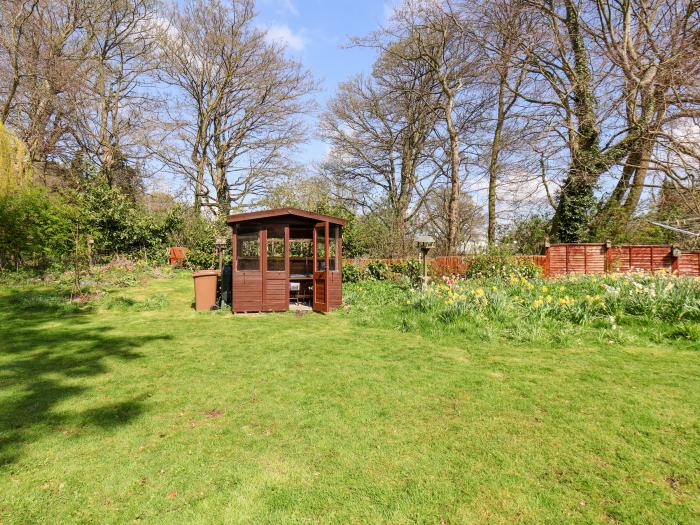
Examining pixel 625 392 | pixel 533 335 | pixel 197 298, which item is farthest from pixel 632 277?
pixel 197 298

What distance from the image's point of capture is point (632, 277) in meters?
8.26

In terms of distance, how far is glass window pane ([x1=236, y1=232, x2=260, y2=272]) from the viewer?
9.38 m

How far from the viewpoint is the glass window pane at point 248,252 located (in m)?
9.38

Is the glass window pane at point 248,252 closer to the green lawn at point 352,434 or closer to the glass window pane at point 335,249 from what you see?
the glass window pane at point 335,249

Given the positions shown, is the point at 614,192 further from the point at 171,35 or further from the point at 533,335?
the point at 171,35

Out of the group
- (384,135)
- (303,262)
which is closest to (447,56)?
(384,135)

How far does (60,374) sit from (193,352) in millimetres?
1625

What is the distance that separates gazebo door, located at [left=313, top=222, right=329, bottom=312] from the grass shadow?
3.89 meters

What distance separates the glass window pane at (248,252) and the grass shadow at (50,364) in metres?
3.01

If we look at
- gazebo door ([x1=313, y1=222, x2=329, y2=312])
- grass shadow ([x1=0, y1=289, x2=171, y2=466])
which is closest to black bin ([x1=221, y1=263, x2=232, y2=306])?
gazebo door ([x1=313, y1=222, x2=329, y2=312])

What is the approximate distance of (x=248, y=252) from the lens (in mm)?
9469

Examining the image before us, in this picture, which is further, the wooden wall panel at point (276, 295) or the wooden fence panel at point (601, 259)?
the wooden fence panel at point (601, 259)

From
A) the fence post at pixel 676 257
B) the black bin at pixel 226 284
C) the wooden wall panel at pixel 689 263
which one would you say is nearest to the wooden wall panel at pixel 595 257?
the fence post at pixel 676 257

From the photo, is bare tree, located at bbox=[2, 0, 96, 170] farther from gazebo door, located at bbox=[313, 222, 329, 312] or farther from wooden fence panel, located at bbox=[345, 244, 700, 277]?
wooden fence panel, located at bbox=[345, 244, 700, 277]
